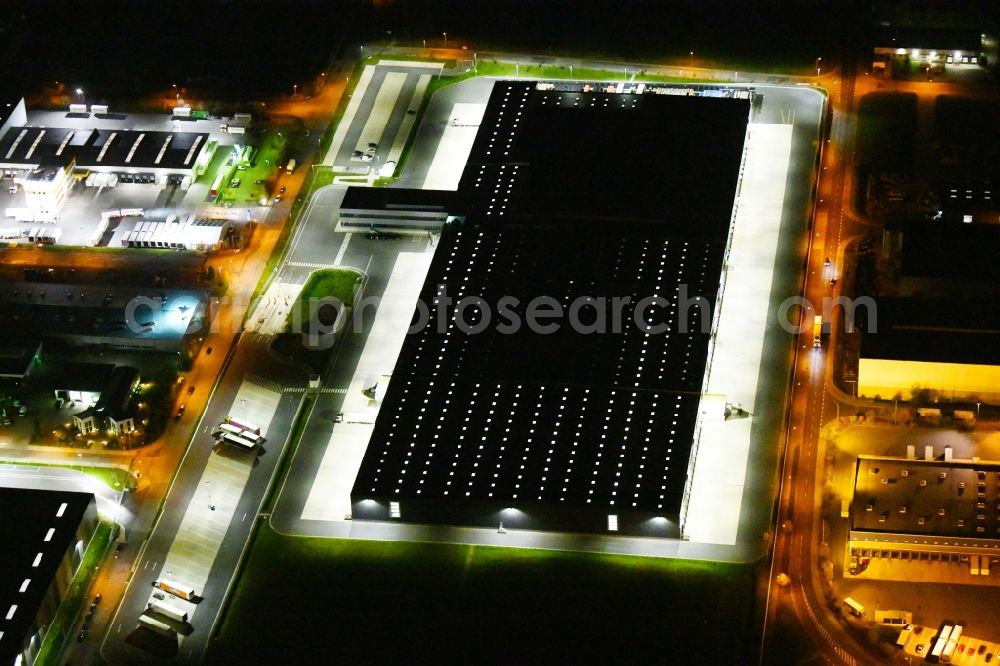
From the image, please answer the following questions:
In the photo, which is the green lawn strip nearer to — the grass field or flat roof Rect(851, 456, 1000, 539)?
the grass field

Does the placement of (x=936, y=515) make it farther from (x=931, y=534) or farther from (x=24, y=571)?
(x=24, y=571)

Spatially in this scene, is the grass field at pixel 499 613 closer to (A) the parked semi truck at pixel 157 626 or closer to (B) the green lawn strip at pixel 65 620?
(A) the parked semi truck at pixel 157 626

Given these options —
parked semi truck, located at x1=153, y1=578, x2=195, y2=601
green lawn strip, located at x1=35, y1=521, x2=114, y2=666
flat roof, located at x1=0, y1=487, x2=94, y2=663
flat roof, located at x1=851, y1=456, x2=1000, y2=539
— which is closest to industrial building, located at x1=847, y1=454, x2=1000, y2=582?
flat roof, located at x1=851, y1=456, x2=1000, y2=539

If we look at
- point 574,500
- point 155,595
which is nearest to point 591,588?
point 574,500

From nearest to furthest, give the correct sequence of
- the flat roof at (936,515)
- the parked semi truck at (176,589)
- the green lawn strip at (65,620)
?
the green lawn strip at (65,620) < the parked semi truck at (176,589) < the flat roof at (936,515)

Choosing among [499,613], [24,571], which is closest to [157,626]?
[24,571]

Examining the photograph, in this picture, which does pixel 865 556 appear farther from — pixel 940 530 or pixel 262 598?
pixel 262 598

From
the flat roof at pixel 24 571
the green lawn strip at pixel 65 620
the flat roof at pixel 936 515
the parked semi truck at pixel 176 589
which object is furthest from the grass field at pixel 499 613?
the flat roof at pixel 24 571

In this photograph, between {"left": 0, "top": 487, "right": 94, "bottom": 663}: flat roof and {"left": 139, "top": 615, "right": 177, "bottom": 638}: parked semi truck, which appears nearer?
{"left": 0, "top": 487, "right": 94, "bottom": 663}: flat roof
